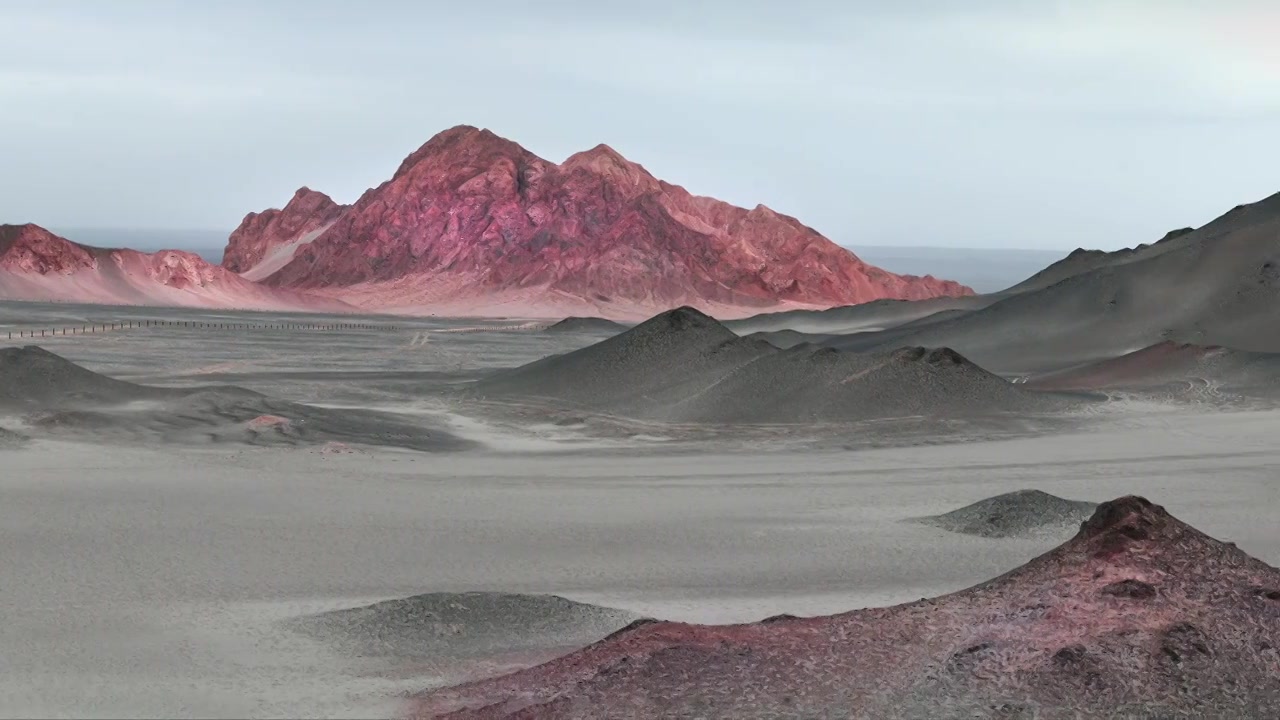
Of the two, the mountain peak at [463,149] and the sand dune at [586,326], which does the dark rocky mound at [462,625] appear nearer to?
the sand dune at [586,326]

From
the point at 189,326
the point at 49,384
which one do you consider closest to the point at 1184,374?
the point at 49,384

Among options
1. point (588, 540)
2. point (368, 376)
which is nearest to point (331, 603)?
point (588, 540)

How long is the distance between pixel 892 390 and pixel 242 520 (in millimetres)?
22611

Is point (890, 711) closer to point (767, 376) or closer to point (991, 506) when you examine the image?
point (991, 506)

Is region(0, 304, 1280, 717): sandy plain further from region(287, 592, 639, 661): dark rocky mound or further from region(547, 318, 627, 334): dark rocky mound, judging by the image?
region(547, 318, 627, 334): dark rocky mound

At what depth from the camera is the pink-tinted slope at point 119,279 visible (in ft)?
381

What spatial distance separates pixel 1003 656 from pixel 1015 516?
11106 millimetres

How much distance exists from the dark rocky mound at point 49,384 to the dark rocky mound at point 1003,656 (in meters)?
26.9

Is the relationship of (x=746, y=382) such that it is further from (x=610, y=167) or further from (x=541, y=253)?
(x=610, y=167)

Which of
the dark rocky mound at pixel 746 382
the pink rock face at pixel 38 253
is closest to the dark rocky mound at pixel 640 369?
the dark rocky mound at pixel 746 382

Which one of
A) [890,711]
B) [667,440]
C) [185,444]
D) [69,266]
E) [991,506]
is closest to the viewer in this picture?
[890,711]

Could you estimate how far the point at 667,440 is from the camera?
38062 millimetres

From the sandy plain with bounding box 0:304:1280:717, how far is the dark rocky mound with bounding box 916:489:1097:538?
0.62m

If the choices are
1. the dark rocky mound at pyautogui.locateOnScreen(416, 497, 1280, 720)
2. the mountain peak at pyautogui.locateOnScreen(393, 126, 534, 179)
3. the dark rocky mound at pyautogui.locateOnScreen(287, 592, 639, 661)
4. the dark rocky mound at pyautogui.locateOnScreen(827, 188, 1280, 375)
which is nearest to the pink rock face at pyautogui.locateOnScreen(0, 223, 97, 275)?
the mountain peak at pyautogui.locateOnScreen(393, 126, 534, 179)
